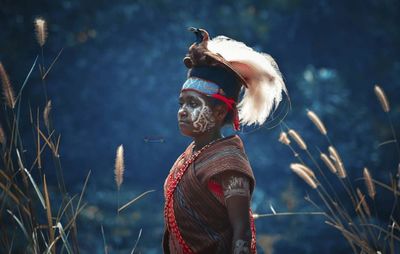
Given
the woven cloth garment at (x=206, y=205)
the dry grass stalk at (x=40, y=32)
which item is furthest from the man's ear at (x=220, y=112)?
the dry grass stalk at (x=40, y=32)

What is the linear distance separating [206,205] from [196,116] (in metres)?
0.42

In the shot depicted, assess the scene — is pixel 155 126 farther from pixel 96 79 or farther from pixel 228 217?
pixel 228 217

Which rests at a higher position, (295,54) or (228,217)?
(228,217)

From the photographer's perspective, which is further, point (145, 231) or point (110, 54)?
point (110, 54)

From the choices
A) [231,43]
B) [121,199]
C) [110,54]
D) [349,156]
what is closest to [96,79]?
[110,54]

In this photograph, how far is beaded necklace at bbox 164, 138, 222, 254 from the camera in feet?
12.5

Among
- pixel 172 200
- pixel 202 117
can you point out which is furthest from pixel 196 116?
pixel 172 200

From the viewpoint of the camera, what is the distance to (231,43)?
13.2ft

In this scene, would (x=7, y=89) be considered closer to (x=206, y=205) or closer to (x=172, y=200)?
(x=172, y=200)

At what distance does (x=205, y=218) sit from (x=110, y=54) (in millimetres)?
10000

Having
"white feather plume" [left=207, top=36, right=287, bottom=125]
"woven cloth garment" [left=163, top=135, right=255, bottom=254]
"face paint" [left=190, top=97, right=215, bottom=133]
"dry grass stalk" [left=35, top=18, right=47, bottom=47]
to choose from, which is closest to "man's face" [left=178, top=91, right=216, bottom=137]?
Answer: "face paint" [left=190, top=97, right=215, bottom=133]

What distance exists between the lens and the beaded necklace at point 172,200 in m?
3.80

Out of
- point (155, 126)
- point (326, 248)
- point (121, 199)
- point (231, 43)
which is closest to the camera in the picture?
point (231, 43)

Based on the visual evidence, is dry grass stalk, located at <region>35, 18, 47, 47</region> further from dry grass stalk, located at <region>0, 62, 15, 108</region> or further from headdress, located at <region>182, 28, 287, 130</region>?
headdress, located at <region>182, 28, 287, 130</region>
